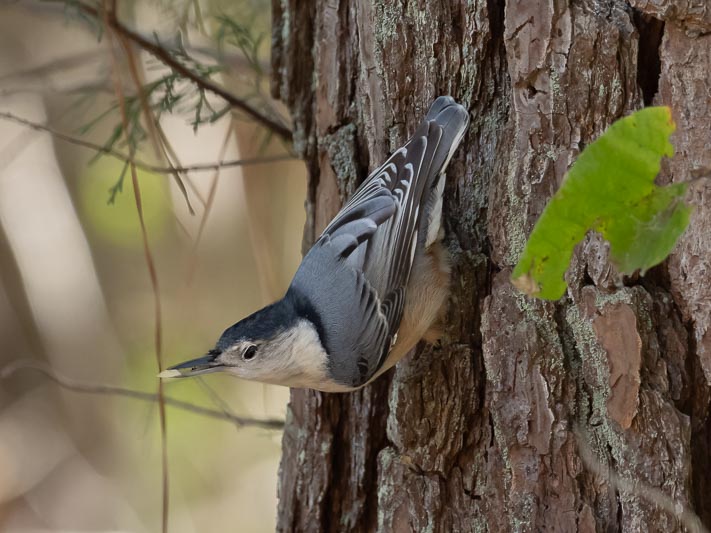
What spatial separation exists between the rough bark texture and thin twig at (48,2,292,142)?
11.9 inches

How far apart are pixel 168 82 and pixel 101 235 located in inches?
73.1

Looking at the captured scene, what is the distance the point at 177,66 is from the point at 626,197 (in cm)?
156

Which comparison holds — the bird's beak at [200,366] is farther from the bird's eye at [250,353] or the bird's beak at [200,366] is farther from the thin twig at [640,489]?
the thin twig at [640,489]

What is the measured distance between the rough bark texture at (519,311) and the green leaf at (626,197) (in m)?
0.62

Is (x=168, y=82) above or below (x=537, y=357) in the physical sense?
above

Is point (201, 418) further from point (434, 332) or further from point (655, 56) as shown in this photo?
point (655, 56)

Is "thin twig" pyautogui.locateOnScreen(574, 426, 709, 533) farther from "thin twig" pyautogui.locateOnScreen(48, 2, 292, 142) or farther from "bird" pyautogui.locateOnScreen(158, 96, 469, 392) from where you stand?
"thin twig" pyautogui.locateOnScreen(48, 2, 292, 142)

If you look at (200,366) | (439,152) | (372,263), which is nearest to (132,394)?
(200,366)

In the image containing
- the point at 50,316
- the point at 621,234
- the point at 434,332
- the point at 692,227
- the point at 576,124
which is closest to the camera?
the point at 621,234

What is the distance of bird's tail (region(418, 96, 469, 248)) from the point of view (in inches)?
71.9

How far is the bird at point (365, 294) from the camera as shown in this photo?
6.20 ft

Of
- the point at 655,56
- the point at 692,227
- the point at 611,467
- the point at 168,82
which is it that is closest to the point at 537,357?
the point at 611,467

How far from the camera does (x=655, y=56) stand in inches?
63.8

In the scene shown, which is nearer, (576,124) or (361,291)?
(576,124)
